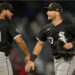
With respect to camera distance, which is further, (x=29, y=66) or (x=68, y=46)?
→ (x=29, y=66)

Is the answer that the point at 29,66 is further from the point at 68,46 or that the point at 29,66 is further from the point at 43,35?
the point at 68,46

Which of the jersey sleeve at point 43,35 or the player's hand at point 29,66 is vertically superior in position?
the jersey sleeve at point 43,35

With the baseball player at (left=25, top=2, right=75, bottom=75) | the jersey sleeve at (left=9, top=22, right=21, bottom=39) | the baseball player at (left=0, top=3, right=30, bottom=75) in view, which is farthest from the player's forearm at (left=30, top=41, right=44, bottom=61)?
the jersey sleeve at (left=9, top=22, right=21, bottom=39)

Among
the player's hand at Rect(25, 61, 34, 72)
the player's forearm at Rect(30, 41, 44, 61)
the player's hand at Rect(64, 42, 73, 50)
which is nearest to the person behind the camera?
the player's hand at Rect(64, 42, 73, 50)

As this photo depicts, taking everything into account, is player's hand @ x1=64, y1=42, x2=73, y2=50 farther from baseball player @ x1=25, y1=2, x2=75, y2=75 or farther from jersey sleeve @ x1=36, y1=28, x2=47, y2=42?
jersey sleeve @ x1=36, y1=28, x2=47, y2=42

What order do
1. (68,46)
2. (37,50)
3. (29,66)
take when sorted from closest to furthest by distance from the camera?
1. (68,46)
2. (29,66)
3. (37,50)

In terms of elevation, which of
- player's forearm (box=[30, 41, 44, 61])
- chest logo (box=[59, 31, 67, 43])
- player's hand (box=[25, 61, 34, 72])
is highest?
chest logo (box=[59, 31, 67, 43])

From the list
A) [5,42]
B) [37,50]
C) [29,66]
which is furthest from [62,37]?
[5,42]

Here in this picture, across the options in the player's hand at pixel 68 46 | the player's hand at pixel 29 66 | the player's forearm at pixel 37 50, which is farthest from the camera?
the player's forearm at pixel 37 50

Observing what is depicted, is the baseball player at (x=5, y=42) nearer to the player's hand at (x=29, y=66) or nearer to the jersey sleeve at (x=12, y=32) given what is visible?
the jersey sleeve at (x=12, y=32)

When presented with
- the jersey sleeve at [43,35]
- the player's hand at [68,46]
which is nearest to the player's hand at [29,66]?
the jersey sleeve at [43,35]

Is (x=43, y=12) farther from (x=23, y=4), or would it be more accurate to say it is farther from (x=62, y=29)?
(x=62, y=29)

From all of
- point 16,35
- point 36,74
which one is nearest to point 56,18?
point 16,35

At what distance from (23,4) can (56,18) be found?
4438 millimetres
